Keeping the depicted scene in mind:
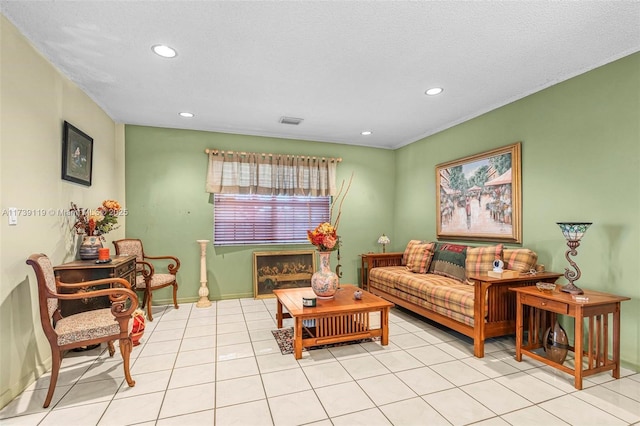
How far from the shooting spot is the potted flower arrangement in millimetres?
2994

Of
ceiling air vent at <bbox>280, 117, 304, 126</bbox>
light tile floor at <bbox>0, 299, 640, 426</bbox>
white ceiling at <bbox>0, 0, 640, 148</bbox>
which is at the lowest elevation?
light tile floor at <bbox>0, 299, 640, 426</bbox>

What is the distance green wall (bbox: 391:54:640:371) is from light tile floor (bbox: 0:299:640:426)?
2.64 ft

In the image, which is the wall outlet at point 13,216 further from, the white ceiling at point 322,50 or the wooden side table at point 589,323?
the wooden side table at point 589,323

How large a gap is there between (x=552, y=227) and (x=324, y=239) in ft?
7.37

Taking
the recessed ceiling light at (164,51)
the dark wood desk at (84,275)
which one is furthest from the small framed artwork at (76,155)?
the recessed ceiling light at (164,51)

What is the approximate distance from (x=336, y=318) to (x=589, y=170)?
2.65 meters

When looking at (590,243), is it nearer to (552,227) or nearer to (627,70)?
(552,227)

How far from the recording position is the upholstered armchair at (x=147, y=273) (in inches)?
147

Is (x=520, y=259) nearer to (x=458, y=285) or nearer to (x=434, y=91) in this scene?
(x=458, y=285)

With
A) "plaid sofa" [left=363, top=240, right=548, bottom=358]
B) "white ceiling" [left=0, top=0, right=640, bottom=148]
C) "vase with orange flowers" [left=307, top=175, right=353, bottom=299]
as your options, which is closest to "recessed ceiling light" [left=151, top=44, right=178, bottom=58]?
"white ceiling" [left=0, top=0, right=640, bottom=148]

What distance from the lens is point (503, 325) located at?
115 inches

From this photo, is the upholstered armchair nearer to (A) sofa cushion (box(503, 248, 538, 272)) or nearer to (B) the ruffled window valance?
(B) the ruffled window valance

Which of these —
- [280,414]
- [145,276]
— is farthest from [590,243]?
[145,276]

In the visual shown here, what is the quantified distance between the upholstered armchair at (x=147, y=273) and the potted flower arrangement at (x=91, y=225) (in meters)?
0.71
